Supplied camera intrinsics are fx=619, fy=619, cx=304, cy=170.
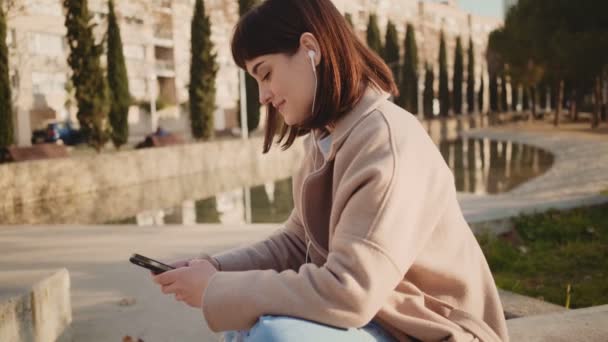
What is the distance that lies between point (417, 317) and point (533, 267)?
9.21 feet

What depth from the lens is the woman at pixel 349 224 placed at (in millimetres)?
1155

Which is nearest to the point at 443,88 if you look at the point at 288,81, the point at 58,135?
the point at 58,135

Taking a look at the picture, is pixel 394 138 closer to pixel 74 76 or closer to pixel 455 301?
pixel 455 301

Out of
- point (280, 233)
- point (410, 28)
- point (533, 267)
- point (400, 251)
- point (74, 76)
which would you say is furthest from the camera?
point (410, 28)

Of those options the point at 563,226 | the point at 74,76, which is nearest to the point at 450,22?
the point at 74,76

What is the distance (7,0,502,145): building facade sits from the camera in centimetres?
3075

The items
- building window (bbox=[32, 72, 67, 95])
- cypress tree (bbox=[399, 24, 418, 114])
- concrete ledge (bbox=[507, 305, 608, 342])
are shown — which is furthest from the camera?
cypress tree (bbox=[399, 24, 418, 114])

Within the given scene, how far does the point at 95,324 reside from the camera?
9.47ft

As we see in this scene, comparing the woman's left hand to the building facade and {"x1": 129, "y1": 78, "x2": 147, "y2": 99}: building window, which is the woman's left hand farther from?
{"x1": 129, "y1": 78, "x2": 147, "y2": 99}: building window

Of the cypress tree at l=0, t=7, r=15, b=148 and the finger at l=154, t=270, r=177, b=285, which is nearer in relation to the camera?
the finger at l=154, t=270, r=177, b=285

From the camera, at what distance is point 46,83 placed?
33625 mm

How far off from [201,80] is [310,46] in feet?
58.8

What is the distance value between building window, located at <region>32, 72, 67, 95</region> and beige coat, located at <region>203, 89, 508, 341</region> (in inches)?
1365

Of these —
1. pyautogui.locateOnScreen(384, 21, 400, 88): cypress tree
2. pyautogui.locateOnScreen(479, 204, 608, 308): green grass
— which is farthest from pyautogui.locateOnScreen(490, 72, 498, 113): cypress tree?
pyautogui.locateOnScreen(479, 204, 608, 308): green grass
